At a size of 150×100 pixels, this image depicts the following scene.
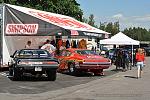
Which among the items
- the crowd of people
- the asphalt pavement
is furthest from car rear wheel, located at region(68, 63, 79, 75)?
the asphalt pavement

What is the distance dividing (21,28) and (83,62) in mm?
4756

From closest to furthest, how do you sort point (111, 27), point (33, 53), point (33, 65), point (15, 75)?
point (33, 65)
point (15, 75)
point (33, 53)
point (111, 27)

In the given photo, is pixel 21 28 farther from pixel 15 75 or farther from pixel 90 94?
pixel 90 94

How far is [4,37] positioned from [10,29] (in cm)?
77

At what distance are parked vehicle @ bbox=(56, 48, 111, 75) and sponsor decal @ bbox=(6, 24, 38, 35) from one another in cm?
231

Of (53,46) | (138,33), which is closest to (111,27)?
(138,33)

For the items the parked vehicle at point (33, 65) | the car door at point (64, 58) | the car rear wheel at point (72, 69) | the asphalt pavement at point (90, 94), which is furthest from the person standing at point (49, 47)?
the asphalt pavement at point (90, 94)

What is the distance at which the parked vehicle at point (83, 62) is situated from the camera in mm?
21703

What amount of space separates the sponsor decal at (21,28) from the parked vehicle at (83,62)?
2312mm

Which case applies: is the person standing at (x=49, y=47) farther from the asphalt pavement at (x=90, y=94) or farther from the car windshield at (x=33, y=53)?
the asphalt pavement at (x=90, y=94)

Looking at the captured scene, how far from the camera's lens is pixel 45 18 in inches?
978

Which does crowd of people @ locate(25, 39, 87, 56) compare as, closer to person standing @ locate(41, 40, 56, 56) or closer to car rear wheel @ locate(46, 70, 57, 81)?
person standing @ locate(41, 40, 56, 56)

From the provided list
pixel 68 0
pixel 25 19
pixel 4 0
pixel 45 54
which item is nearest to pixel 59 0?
pixel 68 0

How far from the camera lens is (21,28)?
24.2 metres
